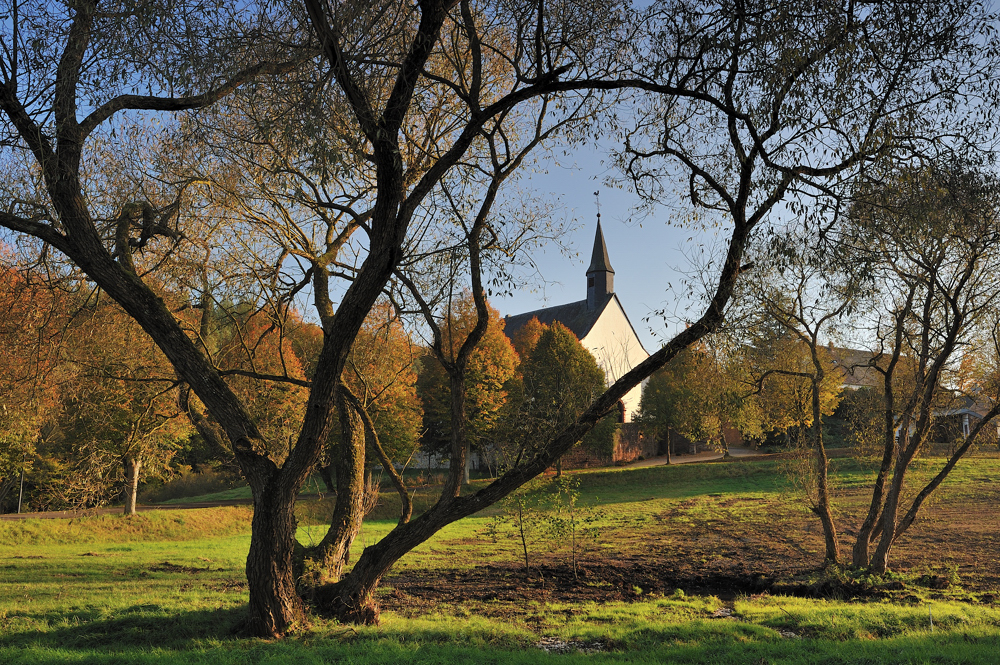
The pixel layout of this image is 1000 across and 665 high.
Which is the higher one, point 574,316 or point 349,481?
point 574,316

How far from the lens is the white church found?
5222 centimetres

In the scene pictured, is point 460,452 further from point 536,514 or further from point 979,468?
point 979,468

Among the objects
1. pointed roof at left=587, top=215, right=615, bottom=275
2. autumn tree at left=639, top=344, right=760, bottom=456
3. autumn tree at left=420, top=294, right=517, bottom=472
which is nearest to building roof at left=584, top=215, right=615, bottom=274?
Result: pointed roof at left=587, top=215, right=615, bottom=275

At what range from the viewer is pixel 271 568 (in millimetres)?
7609

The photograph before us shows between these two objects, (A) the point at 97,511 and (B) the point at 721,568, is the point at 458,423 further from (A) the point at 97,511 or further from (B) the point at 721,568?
(A) the point at 97,511

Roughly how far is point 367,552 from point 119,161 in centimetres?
670

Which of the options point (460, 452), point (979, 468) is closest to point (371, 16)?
point (460, 452)

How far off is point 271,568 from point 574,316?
48037mm

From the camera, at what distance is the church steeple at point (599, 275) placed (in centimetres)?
5425

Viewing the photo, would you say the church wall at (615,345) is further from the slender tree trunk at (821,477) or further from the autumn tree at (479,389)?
the slender tree trunk at (821,477)

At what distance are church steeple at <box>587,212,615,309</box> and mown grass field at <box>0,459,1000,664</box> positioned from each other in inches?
1210

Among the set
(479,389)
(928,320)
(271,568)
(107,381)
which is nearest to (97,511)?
(107,381)

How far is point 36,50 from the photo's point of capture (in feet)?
23.1

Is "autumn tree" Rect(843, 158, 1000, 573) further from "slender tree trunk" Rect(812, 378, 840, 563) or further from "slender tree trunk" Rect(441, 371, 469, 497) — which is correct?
"slender tree trunk" Rect(441, 371, 469, 497)
